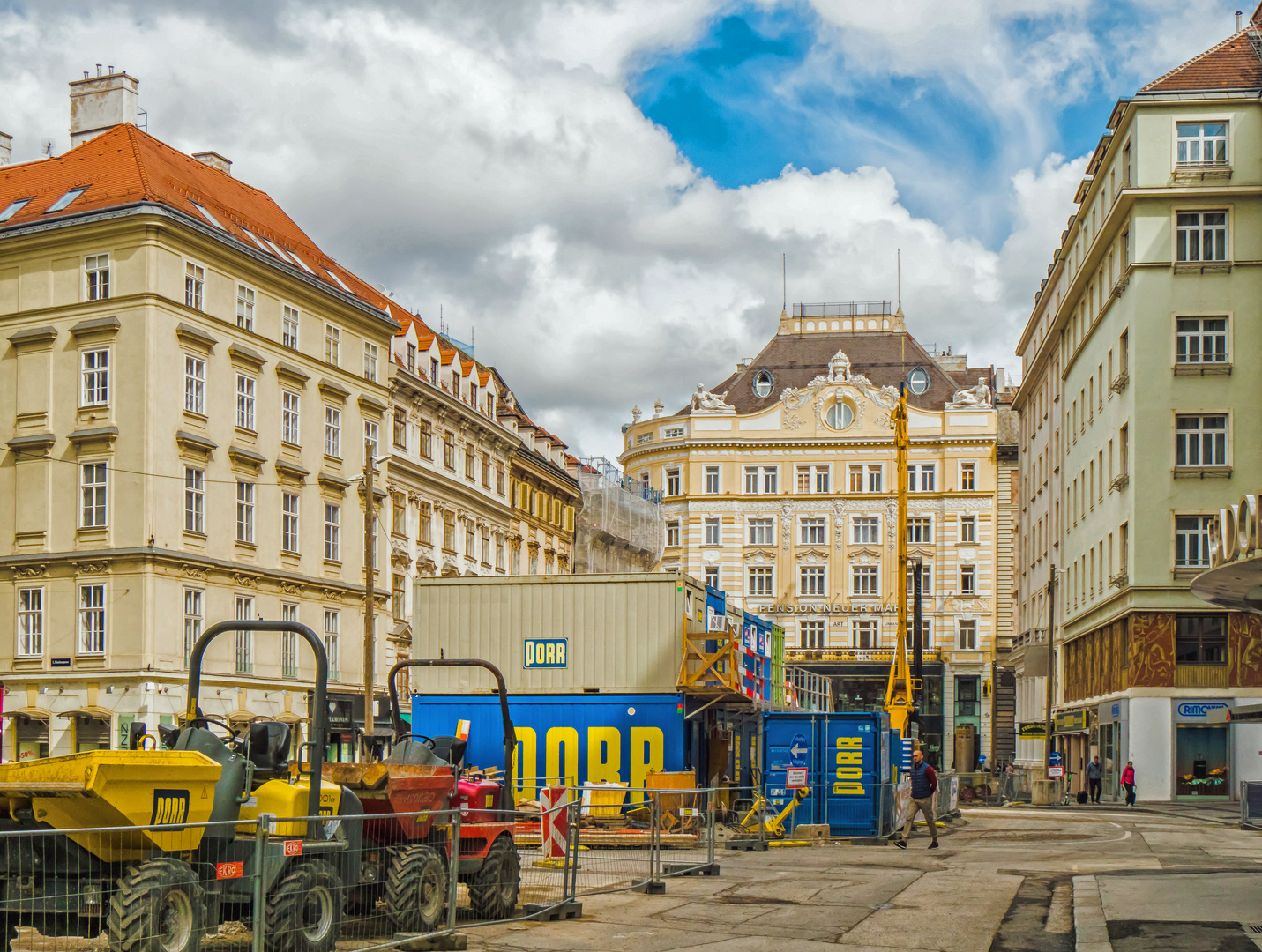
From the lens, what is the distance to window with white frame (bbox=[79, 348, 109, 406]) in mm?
43094

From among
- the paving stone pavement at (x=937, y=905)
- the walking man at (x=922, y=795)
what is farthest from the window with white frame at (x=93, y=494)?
the walking man at (x=922, y=795)

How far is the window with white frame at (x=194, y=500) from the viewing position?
143ft

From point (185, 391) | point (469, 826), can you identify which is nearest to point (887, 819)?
point (469, 826)

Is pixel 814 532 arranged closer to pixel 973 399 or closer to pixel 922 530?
pixel 922 530

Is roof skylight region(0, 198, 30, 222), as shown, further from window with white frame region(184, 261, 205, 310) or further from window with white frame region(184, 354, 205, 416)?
window with white frame region(184, 354, 205, 416)

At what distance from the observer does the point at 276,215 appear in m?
57.4

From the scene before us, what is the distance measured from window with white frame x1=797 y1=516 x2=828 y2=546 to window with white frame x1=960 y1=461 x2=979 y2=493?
8.03 meters

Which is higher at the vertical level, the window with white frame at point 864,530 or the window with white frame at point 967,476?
the window with white frame at point 967,476

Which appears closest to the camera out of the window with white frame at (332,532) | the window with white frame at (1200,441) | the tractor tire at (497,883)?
the tractor tire at (497,883)

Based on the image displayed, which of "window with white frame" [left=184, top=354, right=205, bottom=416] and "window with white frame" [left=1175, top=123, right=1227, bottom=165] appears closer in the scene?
"window with white frame" [left=184, top=354, right=205, bottom=416]

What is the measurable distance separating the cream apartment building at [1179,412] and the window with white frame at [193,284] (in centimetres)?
2718

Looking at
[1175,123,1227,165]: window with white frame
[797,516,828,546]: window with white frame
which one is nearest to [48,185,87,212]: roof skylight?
[1175,123,1227,165]: window with white frame

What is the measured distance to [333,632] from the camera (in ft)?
166

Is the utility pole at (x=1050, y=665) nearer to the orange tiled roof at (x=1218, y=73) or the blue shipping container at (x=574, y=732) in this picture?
the orange tiled roof at (x=1218, y=73)
